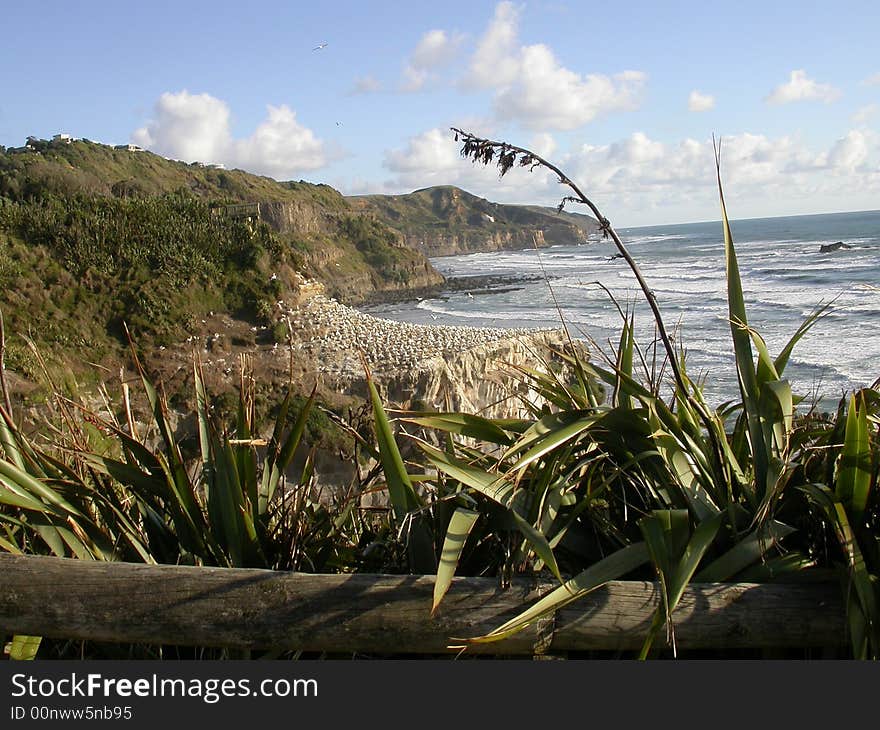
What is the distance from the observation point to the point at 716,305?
32375 mm

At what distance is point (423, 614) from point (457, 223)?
4884 inches

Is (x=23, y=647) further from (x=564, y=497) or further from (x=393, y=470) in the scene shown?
(x=564, y=497)

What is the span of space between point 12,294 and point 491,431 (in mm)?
20448

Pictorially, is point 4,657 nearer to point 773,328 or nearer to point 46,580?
point 46,580

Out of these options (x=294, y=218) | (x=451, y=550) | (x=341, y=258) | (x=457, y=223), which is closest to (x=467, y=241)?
(x=457, y=223)

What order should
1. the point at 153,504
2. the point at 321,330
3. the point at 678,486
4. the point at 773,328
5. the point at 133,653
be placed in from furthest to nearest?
the point at 773,328, the point at 321,330, the point at 153,504, the point at 133,653, the point at 678,486

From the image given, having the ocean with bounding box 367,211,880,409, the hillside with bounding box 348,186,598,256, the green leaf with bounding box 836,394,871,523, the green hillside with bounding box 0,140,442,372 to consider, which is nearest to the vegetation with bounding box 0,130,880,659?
the green leaf with bounding box 836,394,871,523

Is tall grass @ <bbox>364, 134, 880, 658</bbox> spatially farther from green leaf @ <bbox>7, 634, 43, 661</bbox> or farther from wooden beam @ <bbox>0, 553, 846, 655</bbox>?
green leaf @ <bbox>7, 634, 43, 661</bbox>

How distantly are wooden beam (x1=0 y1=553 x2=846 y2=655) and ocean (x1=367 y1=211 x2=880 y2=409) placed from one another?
13.9 ft

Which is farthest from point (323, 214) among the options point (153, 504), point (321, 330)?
point (153, 504)

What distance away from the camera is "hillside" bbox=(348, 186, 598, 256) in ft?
376

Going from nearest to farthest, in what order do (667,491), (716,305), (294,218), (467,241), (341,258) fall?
1. (667,491)
2. (716,305)
3. (294,218)
4. (341,258)
5. (467,241)

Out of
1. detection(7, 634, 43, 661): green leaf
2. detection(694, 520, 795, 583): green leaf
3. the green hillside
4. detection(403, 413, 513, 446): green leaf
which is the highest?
the green hillside
